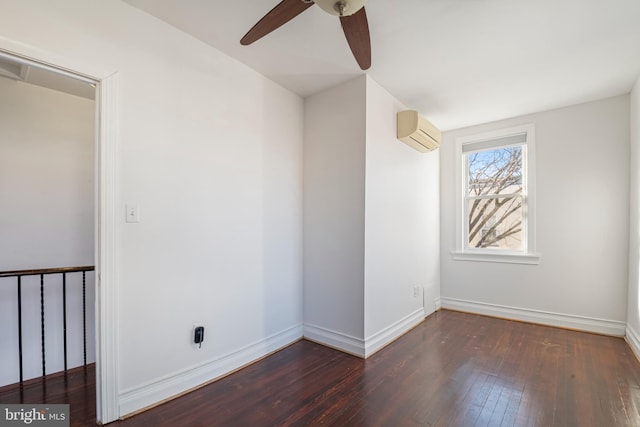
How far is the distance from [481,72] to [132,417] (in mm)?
3694

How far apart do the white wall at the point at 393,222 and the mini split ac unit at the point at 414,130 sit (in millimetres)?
75

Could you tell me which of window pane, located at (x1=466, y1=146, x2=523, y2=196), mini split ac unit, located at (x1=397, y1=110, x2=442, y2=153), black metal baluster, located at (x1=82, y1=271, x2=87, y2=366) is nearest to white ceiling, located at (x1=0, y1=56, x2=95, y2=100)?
black metal baluster, located at (x1=82, y1=271, x2=87, y2=366)

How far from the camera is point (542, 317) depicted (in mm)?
3520

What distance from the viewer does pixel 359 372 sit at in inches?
94.6

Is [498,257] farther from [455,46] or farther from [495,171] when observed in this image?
[455,46]

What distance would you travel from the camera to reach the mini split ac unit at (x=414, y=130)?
3124 mm

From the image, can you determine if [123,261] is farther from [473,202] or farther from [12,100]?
[473,202]

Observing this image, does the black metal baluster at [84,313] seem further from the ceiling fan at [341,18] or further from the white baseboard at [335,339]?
the ceiling fan at [341,18]

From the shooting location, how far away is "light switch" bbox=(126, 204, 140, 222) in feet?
6.17

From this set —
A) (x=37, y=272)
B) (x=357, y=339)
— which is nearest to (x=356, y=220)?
(x=357, y=339)

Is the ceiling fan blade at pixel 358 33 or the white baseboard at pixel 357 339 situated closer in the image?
the ceiling fan blade at pixel 358 33

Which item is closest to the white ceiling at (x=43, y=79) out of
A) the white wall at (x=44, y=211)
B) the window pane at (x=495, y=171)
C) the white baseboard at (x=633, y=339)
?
the white wall at (x=44, y=211)

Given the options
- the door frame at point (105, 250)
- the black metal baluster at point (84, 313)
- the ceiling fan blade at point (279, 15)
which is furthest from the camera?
the black metal baluster at point (84, 313)

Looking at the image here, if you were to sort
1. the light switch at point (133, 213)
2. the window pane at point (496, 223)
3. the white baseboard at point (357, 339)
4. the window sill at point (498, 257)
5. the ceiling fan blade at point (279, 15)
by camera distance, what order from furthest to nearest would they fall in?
the window pane at point (496, 223) < the window sill at point (498, 257) < the white baseboard at point (357, 339) < the light switch at point (133, 213) < the ceiling fan blade at point (279, 15)
